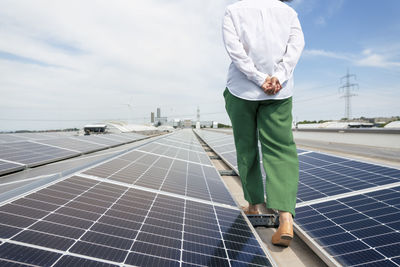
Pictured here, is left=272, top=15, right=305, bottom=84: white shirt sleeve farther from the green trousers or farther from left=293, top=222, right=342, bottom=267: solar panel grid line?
left=293, top=222, right=342, bottom=267: solar panel grid line

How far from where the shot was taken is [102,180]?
8.25 feet

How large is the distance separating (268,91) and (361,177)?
243 cm

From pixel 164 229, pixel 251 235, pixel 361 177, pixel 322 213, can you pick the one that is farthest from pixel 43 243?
pixel 361 177

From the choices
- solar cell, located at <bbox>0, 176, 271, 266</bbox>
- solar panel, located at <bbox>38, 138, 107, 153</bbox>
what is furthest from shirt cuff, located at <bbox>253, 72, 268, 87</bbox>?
solar panel, located at <bbox>38, 138, 107, 153</bbox>

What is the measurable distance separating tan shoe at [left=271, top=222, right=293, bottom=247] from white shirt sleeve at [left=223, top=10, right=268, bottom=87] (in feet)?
4.10

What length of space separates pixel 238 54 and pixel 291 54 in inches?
19.5

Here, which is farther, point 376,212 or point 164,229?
point 376,212

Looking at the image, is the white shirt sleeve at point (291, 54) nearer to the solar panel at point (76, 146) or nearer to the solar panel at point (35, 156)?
the solar panel at point (35, 156)

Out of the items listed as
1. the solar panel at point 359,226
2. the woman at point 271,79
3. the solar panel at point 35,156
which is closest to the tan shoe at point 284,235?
the woman at point 271,79

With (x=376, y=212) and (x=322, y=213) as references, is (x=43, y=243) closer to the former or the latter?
(x=322, y=213)

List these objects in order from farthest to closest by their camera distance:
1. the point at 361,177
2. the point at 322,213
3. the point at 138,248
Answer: the point at 361,177 < the point at 322,213 < the point at 138,248

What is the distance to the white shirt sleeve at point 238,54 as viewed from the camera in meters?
1.96

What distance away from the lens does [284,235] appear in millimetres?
1983

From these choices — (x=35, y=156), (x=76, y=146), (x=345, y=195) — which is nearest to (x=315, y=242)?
(x=345, y=195)
